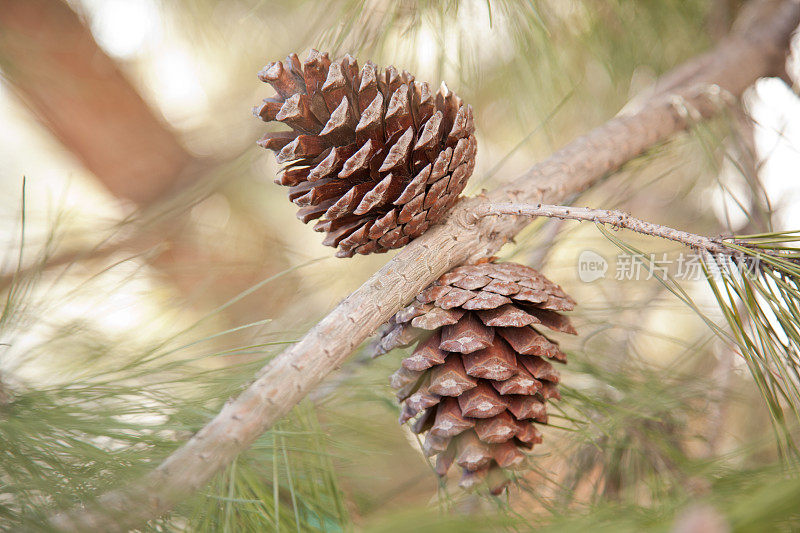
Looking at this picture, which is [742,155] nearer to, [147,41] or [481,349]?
[481,349]

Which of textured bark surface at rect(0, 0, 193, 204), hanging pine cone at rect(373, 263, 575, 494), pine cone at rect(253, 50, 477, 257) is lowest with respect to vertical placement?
hanging pine cone at rect(373, 263, 575, 494)

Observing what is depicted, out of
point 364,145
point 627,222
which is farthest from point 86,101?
point 627,222

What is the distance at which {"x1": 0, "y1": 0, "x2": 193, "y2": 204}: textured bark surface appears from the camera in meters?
0.75

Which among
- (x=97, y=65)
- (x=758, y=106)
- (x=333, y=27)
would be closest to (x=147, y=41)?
(x=97, y=65)

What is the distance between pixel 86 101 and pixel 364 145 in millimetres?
745

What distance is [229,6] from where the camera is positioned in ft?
2.48

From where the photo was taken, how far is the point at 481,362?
0.35 meters

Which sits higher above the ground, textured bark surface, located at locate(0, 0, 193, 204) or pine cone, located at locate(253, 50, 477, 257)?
textured bark surface, located at locate(0, 0, 193, 204)

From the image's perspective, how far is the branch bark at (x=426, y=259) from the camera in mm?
261

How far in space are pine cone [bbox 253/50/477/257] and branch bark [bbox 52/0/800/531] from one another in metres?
0.03

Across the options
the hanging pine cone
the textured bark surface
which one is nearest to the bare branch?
the hanging pine cone

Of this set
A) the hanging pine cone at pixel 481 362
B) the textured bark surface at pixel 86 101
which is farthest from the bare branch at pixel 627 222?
the textured bark surface at pixel 86 101

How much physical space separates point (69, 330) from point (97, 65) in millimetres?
555

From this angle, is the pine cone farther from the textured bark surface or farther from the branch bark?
the textured bark surface
